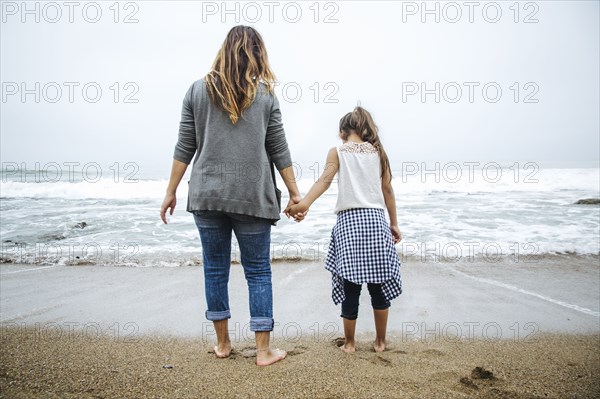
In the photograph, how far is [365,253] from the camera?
7.25ft

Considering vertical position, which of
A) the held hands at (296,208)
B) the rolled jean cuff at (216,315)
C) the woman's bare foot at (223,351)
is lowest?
the woman's bare foot at (223,351)

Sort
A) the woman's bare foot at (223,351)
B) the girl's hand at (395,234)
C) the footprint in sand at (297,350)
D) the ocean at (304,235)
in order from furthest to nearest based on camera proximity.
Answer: the ocean at (304,235), the girl's hand at (395,234), the footprint in sand at (297,350), the woman's bare foot at (223,351)

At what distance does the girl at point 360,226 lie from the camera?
2.21 meters

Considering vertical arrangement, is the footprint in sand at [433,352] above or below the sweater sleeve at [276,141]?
below

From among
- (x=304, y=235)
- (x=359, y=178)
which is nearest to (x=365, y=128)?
(x=359, y=178)

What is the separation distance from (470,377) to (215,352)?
1529 mm

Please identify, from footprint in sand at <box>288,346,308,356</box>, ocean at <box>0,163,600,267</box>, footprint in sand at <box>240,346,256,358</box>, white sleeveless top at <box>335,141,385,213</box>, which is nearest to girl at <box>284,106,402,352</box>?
white sleeveless top at <box>335,141,385,213</box>

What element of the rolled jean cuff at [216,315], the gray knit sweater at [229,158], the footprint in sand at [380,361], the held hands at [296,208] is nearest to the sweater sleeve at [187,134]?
the gray knit sweater at [229,158]

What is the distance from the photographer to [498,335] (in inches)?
103

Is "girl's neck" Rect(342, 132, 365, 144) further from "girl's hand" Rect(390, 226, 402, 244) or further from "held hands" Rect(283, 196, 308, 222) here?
"girl's hand" Rect(390, 226, 402, 244)

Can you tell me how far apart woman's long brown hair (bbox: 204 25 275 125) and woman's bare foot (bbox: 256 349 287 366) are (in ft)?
4.48

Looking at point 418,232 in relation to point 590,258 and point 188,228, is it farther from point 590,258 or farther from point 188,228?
point 188,228

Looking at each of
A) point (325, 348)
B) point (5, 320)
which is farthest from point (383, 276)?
point (5, 320)

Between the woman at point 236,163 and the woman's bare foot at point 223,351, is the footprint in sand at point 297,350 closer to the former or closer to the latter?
the woman at point 236,163
